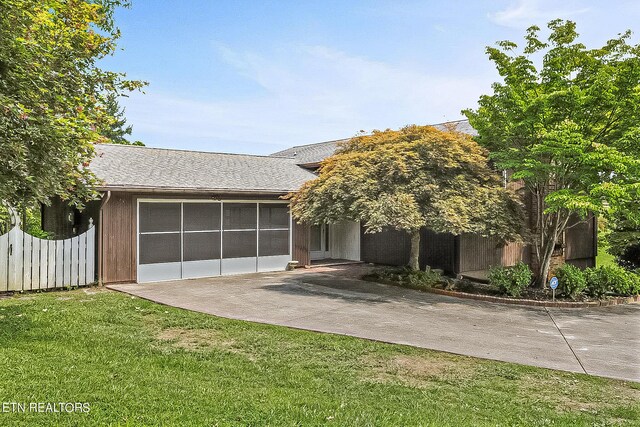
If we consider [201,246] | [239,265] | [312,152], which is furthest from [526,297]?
[312,152]

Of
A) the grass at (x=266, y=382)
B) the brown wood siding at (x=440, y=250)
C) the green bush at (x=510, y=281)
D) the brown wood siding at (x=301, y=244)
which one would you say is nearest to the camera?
the grass at (x=266, y=382)

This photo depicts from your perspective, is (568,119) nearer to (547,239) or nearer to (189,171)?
(547,239)

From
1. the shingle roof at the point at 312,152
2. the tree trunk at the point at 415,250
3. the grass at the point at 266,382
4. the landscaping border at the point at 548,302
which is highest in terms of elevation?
the shingle roof at the point at 312,152

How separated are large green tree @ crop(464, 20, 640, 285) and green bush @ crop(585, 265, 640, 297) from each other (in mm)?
1186

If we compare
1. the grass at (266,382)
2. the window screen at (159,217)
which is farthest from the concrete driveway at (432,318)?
the window screen at (159,217)

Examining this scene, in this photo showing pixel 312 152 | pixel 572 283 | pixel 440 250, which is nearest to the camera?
pixel 572 283

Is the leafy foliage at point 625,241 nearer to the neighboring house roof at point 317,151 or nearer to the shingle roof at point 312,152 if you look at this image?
the neighboring house roof at point 317,151

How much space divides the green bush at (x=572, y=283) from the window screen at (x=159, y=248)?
33.8 feet

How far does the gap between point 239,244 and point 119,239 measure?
360 cm

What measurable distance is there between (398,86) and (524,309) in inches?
411

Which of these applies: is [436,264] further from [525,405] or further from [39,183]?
[39,183]

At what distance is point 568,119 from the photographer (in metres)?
10.6

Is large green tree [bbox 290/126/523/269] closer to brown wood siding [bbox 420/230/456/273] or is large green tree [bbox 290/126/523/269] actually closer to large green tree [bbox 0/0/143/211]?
brown wood siding [bbox 420/230/456/273]

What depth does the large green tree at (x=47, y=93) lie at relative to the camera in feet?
19.2
